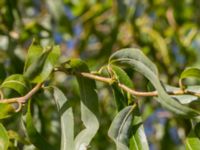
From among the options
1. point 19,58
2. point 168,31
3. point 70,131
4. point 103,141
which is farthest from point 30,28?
point 70,131

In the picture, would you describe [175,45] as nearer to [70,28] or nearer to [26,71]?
[70,28]

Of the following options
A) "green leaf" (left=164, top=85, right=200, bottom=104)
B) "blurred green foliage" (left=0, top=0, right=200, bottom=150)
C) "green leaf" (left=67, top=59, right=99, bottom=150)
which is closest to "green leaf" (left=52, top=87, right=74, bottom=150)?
"green leaf" (left=67, top=59, right=99, bottom=150)

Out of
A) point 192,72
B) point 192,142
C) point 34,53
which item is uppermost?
point 34,53

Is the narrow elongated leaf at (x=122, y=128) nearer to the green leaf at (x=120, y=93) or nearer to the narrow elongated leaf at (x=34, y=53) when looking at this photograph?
the green leaf at (x=120, y=93)

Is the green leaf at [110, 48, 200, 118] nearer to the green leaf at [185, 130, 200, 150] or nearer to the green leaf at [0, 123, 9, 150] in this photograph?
the green leaf at [185, 130, 200, 150]

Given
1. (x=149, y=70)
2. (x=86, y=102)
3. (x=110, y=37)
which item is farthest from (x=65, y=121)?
(x=110, y=37)

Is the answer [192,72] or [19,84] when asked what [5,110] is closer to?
[19,84]
